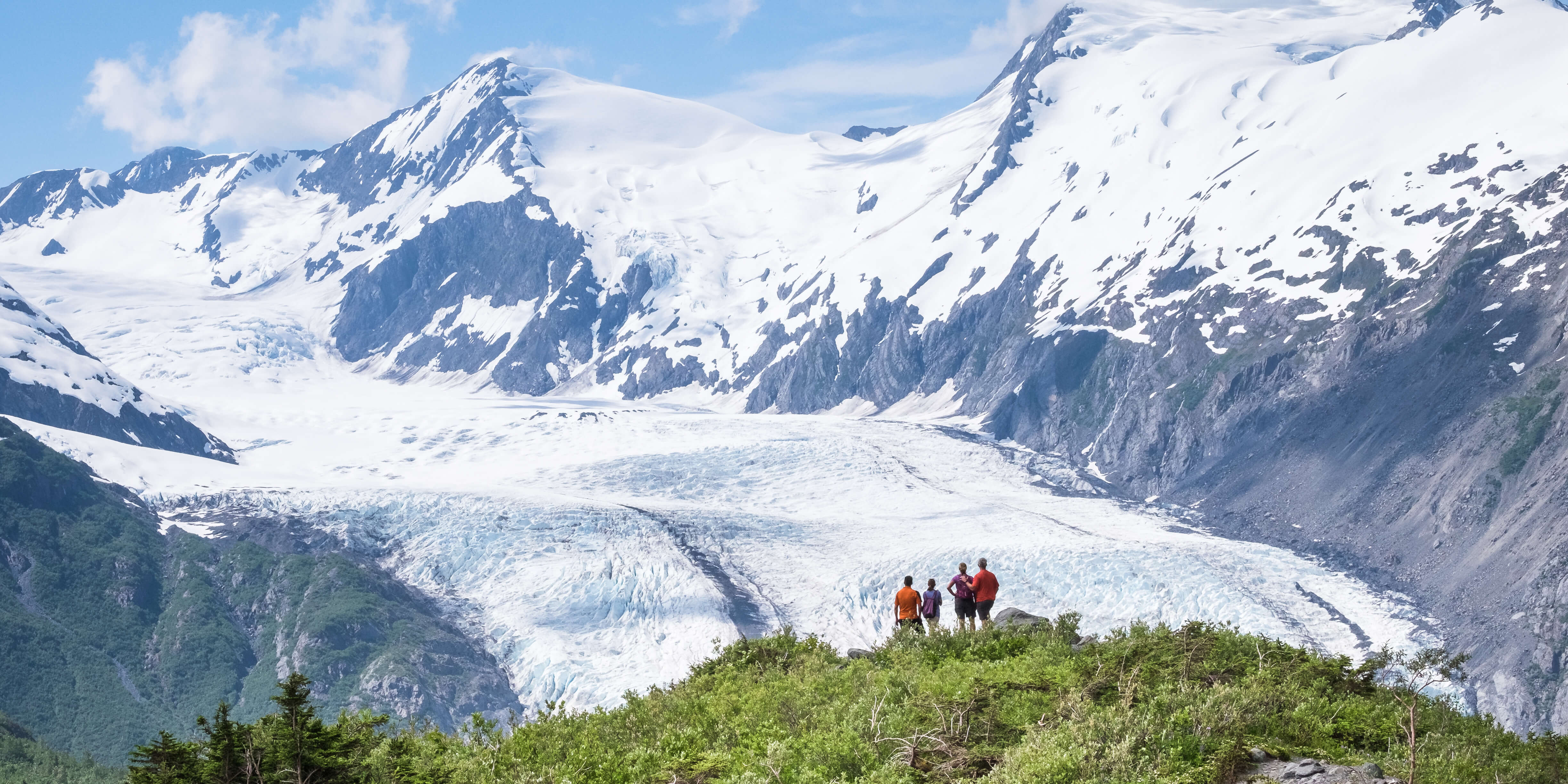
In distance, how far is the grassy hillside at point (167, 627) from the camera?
139 m

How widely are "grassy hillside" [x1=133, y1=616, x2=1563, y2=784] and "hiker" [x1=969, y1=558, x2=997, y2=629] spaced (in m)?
7.09

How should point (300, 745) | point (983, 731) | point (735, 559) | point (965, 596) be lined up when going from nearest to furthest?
point (300, 745), point (983, 731), point (965, 596), point (735, 559)

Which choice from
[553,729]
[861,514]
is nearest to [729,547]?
[861,514]

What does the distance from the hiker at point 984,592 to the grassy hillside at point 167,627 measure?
10513cm

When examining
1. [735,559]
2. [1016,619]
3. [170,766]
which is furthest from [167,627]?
[170,766]

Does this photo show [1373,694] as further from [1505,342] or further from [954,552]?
[1505,342]

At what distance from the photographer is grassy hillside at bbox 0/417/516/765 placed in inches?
5468

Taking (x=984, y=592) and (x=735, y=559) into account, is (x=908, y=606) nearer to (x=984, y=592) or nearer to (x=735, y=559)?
(x=984, y=592)

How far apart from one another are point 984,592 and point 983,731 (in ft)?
47.2

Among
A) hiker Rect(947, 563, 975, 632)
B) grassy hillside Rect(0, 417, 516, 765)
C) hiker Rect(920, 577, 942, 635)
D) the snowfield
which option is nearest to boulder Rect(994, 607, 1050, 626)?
hiker Rect(947, 563, 975, 632)

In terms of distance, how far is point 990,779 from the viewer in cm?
1669

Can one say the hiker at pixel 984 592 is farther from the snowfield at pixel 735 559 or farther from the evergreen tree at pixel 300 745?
the snowfield at pixel 735 559

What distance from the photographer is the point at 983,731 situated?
1997cm

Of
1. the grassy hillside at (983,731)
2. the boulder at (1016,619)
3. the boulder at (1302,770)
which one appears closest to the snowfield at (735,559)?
the boulder at (1016,619)
